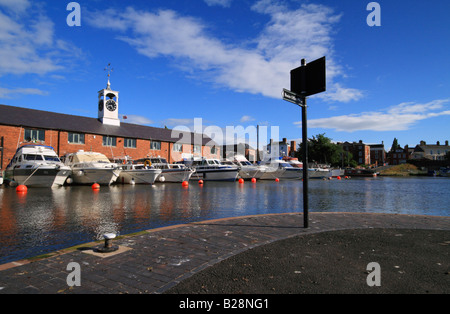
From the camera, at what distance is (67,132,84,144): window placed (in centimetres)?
3682

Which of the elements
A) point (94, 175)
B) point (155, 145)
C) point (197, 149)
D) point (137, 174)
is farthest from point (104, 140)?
point (197, 149)

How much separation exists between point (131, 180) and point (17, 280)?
26.5 m

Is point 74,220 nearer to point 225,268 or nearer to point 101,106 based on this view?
point 225,268

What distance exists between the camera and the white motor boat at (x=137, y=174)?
1104 inches

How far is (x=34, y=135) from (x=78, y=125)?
597 cm

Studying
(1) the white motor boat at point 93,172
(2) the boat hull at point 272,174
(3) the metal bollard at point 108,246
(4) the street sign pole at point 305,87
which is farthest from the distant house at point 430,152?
(3) the metal bollard at point 108,246

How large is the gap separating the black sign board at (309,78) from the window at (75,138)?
122ft

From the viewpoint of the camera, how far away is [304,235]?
6230 millimetres

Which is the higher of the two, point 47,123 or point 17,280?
point 47,123

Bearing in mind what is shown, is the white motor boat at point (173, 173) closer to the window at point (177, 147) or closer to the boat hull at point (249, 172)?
the boat hull at point (249, 172)

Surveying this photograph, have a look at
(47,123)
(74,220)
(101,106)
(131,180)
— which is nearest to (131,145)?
(101,106)

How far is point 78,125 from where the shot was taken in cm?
3872

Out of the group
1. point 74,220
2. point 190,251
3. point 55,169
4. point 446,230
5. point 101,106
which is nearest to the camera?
point 190,251

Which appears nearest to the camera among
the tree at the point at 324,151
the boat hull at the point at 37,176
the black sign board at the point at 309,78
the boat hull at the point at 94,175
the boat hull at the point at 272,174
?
the black sign board at the point at 309,78
